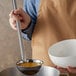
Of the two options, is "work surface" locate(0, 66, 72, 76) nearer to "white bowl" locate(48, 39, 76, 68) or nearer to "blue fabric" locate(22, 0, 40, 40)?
"white bowl" locate(48, 39, 76, 68)

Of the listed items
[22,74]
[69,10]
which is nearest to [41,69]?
[22,74]

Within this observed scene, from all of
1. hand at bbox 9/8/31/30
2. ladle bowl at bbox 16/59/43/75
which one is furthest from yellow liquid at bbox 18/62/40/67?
hand at bbox 9/8/31/30

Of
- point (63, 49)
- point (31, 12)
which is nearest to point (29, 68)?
point (63, 49)

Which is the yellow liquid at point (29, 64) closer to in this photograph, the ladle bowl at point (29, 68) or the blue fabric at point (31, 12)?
the ladle bowl at point (29, 68)

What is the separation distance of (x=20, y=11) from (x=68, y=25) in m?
0.18

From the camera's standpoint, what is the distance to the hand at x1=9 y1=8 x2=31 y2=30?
0.87m

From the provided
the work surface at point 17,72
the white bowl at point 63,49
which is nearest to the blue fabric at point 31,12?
the white bowl at point 63,49

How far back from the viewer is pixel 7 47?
4.52 ft

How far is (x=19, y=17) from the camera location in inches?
34.8

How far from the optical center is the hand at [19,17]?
2.85 feet

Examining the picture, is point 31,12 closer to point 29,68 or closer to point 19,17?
point 19,17

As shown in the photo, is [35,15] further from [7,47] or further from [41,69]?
[7,47]

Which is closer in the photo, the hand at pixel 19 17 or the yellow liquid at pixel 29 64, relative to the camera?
the yellow liquid at pixel 29 64

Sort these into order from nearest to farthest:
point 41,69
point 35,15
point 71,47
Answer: point 41,69
point 71,47
point 35,15
